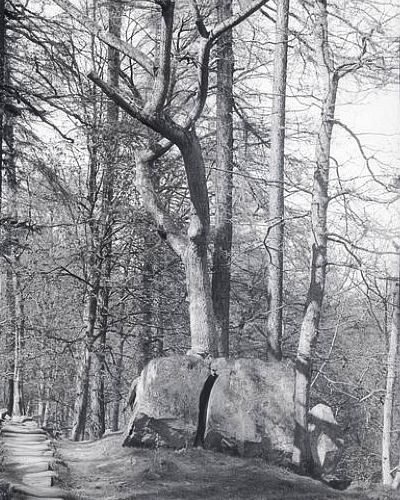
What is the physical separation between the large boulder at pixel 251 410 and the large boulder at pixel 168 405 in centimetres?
27

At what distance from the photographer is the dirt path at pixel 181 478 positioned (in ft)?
22.7

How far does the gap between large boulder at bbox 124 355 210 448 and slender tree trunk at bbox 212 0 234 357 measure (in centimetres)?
293

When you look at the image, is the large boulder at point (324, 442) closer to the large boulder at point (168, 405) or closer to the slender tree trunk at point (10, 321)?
the large boulder at point (168, 405)

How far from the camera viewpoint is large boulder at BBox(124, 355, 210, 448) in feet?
29.1

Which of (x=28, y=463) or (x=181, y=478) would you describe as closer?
(x=181, y=478)

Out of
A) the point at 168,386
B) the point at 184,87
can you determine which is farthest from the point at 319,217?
the point at 184,87

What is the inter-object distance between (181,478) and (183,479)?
0.13ft

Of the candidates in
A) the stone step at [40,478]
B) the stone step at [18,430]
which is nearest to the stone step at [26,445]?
the stone step at [18,430]

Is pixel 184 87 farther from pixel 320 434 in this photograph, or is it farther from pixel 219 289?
pixel 320 434

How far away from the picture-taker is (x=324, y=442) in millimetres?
9258

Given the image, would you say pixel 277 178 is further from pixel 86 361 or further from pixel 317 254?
pixel 86 361

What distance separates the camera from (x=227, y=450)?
8.80m

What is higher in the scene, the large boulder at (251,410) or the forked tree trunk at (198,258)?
the forked tree trunk at (198,258)

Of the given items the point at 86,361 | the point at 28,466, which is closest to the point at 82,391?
the point at 86,361
